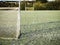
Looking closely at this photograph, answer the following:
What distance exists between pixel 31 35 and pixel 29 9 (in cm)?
394

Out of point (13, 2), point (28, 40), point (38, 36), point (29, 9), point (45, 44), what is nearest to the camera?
point (45, 44)

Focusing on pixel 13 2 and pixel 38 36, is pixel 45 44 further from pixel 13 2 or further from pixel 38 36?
pixel 13 2

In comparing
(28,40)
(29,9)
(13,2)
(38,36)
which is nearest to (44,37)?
(38,36)

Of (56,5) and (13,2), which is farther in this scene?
(56,5)

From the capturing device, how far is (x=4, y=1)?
20.9 ft

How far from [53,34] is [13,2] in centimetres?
354

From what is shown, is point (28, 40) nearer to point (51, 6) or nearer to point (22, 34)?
point (22, 34)

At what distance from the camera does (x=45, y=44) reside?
253 cm

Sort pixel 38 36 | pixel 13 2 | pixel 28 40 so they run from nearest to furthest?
1. pixel 28 40
2. pixel 38 36
3. pixel 13 2

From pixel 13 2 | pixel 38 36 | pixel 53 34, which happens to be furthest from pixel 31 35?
pixel 13 2

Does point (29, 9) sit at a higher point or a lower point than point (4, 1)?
lower

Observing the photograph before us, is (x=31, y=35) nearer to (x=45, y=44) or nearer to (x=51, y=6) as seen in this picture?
(x=45, y=44)

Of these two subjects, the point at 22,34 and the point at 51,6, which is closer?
the point at 22,34

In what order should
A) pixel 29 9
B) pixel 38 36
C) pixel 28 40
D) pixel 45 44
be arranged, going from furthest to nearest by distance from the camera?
1. pixel 29 9
2. pixel 38 36
3. pixel 28 40
4. pixel 45 44
